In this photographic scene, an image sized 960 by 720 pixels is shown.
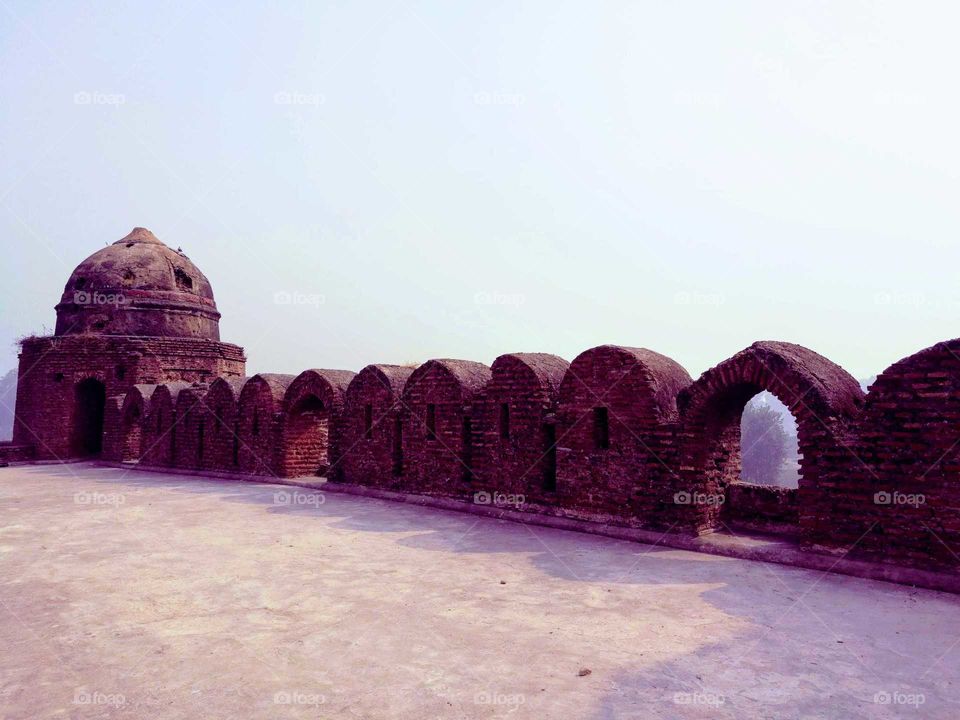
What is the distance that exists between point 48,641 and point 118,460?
1739cm

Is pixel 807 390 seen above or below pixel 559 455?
above

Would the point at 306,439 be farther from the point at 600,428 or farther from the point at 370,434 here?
the point at 600,428

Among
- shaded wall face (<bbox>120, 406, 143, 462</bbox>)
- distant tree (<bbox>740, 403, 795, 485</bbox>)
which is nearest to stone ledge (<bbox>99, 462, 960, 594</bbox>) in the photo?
shaded wall face (<bbox>120, 406, 143, 462</bbox>)

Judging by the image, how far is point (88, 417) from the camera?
74.4ft

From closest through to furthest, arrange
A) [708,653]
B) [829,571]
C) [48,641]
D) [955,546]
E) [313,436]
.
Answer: [708,653]
[48,641]
[955,546]
[829,571]
[313,436]

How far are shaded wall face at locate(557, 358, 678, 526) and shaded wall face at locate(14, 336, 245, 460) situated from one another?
1748 cm

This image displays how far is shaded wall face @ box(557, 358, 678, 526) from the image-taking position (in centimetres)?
775

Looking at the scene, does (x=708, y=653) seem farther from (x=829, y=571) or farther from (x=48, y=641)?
(x=48, y=641)

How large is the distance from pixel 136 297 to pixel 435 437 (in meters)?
17.1

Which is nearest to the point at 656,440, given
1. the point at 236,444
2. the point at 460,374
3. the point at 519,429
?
the point at 519,429

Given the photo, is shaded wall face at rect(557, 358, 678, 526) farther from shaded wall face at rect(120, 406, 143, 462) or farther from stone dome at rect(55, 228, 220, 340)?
stone dome at rect(55, 228, 220, 340)

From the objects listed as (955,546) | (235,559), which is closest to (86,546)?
(235,559)

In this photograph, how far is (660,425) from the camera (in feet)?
25.4

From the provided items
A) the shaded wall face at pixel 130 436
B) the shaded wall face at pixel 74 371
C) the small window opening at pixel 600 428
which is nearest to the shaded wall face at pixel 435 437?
the small window opening at pixel 600 428
